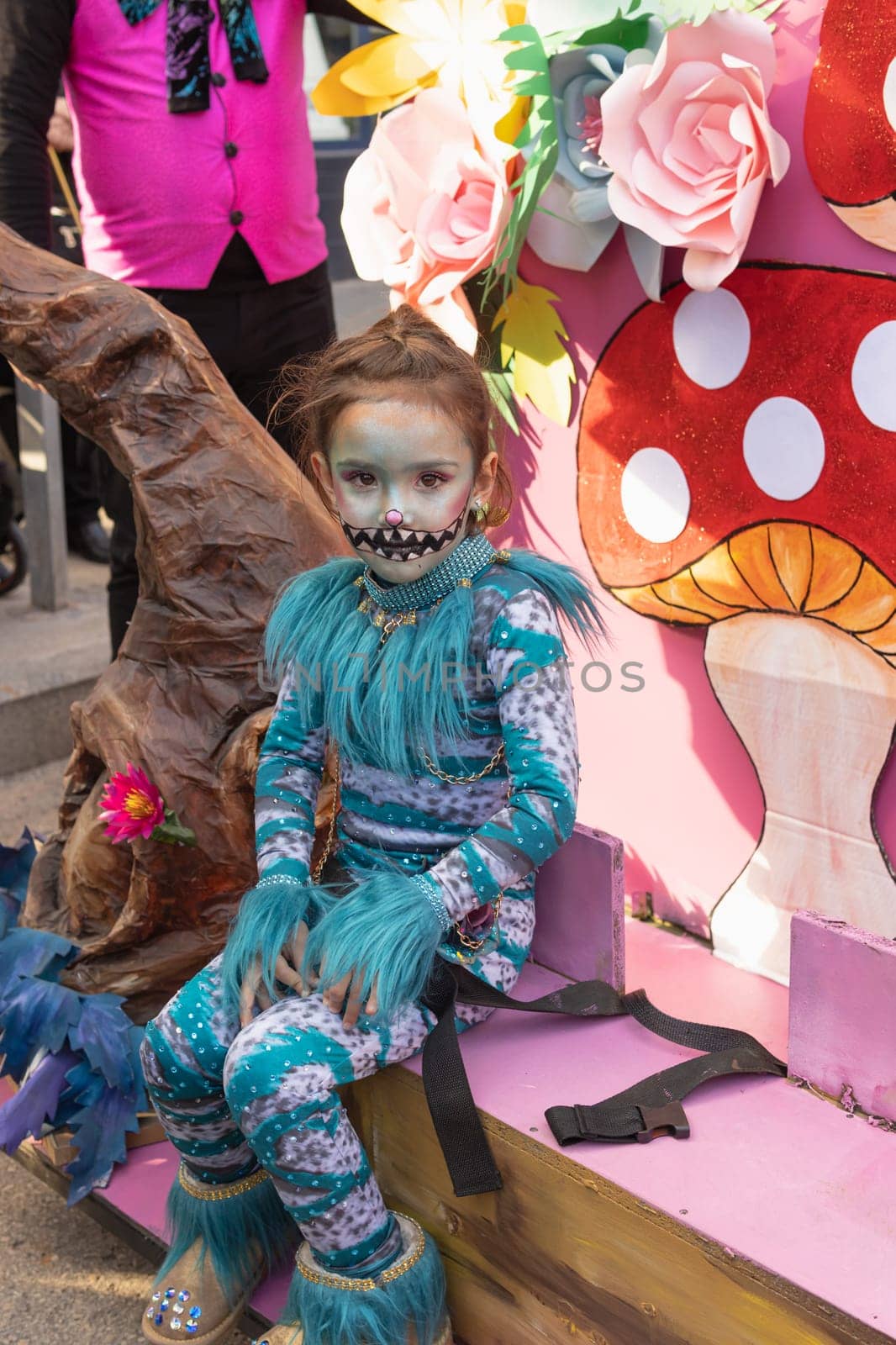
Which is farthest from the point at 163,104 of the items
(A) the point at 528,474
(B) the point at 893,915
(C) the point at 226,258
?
(B) the point at 893,915

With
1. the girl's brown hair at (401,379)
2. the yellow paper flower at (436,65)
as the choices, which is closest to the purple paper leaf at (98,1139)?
the girl's brown hair at (401,379)

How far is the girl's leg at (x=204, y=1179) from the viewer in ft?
4.66

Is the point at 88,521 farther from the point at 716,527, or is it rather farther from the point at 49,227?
the point at 716,527

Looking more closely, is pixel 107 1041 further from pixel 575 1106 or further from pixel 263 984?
pixel 575 1106

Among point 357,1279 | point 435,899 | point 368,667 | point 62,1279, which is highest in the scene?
point 368,667

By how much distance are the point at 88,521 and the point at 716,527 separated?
2.96m

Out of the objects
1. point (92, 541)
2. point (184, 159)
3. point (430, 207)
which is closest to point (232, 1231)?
point (430, 207)

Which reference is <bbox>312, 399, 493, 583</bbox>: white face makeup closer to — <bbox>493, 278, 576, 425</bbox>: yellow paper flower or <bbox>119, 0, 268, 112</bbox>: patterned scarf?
<bbox>493, 278, 576, 425</bbox>: yellow paper flower

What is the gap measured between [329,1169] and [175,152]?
1491 millimetres

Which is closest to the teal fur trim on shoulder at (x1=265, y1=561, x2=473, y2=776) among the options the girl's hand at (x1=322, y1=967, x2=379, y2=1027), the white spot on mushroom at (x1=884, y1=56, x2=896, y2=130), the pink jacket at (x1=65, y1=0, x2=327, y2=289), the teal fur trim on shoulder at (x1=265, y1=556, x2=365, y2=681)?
the teal fur trim on shoulder at (x1=265, y1=556, x2=365, y2=681)

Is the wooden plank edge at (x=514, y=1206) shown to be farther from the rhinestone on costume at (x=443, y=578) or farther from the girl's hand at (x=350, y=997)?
the rhinestone on costume at (x=443, y=578)

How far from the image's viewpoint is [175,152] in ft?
6.73

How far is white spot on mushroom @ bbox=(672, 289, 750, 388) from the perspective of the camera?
66.4 inches

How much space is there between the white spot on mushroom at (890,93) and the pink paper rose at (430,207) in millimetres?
488
